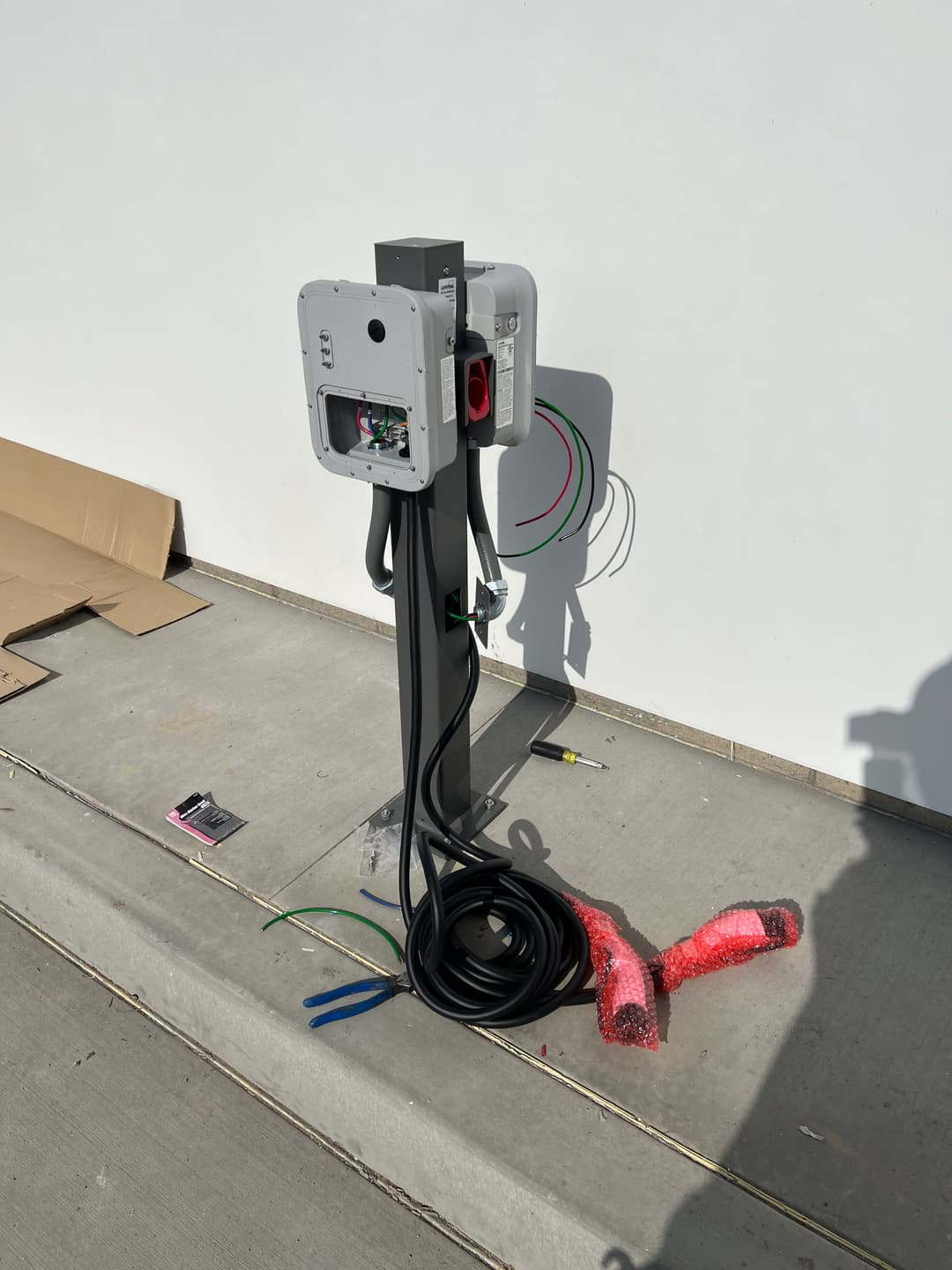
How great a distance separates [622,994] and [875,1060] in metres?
0.49

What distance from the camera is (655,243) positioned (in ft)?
6.79

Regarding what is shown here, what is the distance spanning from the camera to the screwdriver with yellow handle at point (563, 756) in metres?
2.46

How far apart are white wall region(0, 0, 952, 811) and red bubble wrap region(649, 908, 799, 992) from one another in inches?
26.8

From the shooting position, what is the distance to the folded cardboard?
3.23 metres

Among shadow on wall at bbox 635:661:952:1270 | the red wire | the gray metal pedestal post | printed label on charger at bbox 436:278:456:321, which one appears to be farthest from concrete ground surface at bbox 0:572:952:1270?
printed label on charger at bbox 436:278:456:321

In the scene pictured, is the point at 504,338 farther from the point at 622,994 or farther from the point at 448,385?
the point at 622,994

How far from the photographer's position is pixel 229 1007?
182 cm

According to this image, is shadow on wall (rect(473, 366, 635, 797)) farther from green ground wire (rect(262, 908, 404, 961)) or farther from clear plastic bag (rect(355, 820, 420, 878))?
green ground wire (rect(262, 908, 404, 961))

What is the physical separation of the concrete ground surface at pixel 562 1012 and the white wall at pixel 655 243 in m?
0.32

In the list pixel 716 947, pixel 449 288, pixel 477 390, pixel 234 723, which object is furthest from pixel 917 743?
pixel 234 723

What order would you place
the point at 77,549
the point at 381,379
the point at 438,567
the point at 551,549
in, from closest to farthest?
the point at 381,379 → the point at 438,567 → the point at 551,549 → the point at 77,549

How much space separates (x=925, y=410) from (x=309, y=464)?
185 cm

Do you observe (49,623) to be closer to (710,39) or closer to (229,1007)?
(229,1007)

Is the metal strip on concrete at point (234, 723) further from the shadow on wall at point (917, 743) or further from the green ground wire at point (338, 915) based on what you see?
the shadow on wall at point (917, 743)
